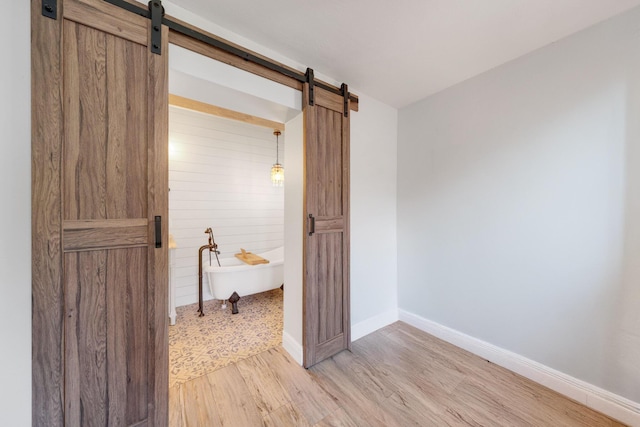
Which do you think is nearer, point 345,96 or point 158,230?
point 158,230

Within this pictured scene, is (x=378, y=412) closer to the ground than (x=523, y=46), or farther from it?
closer to the ground

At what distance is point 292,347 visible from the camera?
2.04 meters

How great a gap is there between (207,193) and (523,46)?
11.6 feet

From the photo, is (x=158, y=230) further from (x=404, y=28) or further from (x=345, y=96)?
(x=404, y=28)

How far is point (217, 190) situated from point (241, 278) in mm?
1311

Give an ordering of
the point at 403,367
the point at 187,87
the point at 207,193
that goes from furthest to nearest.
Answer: the point at 207,193
the point at 403,367
the point at 187,87

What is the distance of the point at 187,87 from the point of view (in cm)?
154

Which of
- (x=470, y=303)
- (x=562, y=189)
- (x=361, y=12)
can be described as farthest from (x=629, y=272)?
(x=361, y=12)

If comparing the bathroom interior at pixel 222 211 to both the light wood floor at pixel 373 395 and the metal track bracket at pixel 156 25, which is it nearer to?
the metal track bracket at pixel 156 25

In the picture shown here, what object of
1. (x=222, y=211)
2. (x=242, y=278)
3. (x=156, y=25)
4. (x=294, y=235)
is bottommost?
(x=242, y=278)

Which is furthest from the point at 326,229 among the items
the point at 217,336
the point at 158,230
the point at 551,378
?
the point at 551,378

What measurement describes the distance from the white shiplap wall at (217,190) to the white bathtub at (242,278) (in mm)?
423

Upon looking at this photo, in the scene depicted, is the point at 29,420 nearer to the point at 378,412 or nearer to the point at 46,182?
the point at 46,182

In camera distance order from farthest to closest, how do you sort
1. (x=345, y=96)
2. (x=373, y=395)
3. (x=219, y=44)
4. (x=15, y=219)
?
(x=345, y=96), (x=373, y=395), (x=219, y=44), (x=15, y=219)
